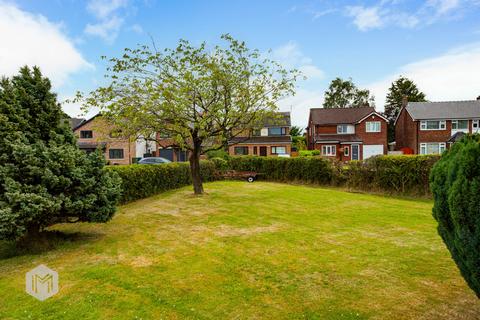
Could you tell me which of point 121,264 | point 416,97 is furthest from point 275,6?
point 416,97

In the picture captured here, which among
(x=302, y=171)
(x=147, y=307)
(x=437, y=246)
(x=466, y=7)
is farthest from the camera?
(x=302, y=171)

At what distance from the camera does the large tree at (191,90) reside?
12930 millimetres

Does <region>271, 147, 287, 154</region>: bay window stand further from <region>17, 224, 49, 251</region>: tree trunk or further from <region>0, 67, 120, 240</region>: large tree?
<region>17, 224, 49, 251</region>: tree trunk

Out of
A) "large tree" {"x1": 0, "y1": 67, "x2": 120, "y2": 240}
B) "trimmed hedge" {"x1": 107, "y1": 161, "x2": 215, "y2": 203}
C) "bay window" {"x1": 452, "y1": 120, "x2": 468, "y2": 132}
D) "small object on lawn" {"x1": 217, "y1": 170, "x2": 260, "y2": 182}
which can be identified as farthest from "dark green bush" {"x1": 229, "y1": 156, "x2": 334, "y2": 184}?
"bay window" {"x1": 452, "y1": 120, "x2": 468, "y2": 132}

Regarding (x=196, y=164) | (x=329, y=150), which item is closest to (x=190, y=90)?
(x=196, y=164)

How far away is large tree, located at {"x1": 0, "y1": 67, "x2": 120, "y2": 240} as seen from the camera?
6.13 m

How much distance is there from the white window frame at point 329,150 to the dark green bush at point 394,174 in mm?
21487

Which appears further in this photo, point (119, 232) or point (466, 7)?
point (466, 7)

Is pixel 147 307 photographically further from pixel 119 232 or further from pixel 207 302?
pixel 119 232

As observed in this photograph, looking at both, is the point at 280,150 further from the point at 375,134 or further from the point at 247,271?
the point at 247,271

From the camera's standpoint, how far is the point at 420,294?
463 cm

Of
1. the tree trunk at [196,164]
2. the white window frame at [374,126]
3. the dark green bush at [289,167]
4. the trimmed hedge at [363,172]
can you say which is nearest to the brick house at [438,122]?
the white window frame at [374,126]

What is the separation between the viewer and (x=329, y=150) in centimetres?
3925

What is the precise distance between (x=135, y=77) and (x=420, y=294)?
12952 mm
